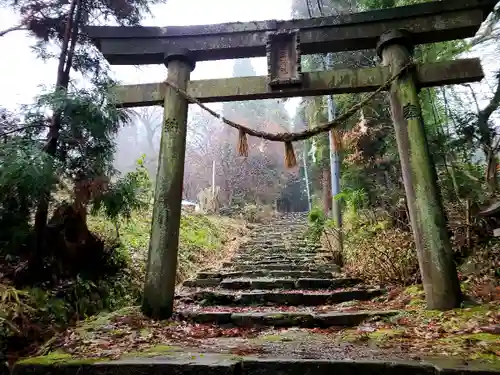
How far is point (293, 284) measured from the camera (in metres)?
5.72

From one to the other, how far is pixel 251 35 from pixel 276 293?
376 cm

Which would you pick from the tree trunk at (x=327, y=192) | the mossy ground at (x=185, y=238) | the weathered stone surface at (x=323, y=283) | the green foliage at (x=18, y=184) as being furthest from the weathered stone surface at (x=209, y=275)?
the tree trunk at (x=327, y=192)

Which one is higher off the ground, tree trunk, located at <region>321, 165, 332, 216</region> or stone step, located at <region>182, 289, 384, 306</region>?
tree trunk, located at <region>321, 165, 332, 216</region>

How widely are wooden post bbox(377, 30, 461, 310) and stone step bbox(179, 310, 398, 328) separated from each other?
23.6 inches

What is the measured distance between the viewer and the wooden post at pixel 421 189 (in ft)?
11.9

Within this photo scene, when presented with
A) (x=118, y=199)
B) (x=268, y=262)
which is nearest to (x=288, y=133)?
(x=118, y=199)

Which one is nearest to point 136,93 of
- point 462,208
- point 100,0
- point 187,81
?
point 187,81

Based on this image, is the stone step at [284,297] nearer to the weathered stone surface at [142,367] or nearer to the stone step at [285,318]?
the stone step at [285,318]

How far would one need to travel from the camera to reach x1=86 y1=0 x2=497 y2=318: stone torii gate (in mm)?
3840

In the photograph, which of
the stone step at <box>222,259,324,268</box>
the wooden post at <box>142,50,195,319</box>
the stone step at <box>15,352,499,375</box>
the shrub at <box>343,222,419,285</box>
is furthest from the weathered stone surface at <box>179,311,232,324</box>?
the stone step at <box>222,259,324,268</box>

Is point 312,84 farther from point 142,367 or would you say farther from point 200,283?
point 200,283

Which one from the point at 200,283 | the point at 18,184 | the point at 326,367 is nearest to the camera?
the point at 326,367

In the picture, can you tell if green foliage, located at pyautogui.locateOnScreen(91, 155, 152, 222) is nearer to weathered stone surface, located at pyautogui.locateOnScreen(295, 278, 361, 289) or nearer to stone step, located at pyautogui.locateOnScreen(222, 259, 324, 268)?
weathered stone surface, located at pyautogui.locateOnScreen(295, 278, 361, 289)

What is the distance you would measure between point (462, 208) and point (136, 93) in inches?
200
